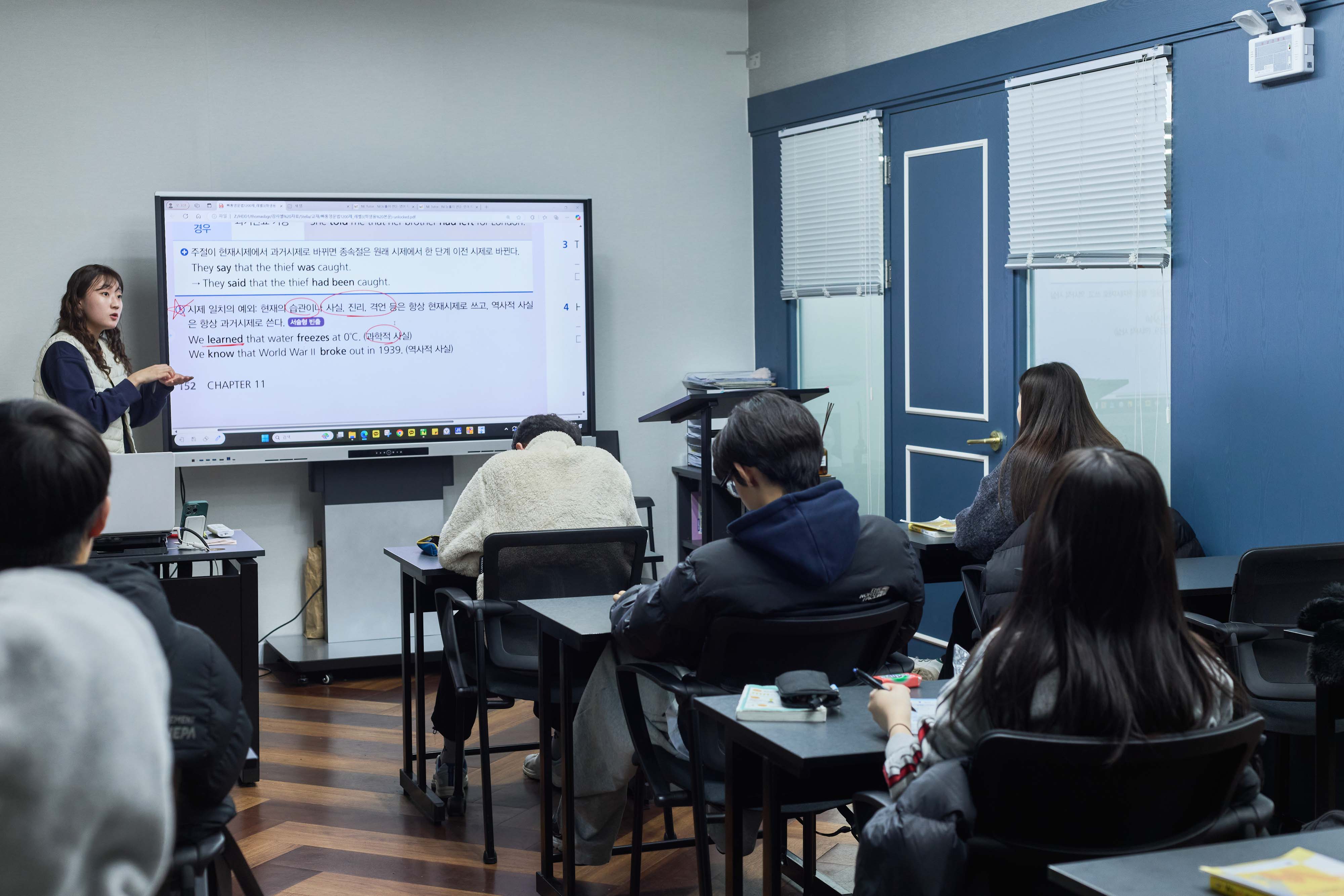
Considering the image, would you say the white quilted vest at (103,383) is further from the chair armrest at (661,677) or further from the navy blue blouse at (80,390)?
the chair armrest at (661,677)

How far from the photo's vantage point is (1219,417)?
11.9 feet

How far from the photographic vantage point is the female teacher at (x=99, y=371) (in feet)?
13.6

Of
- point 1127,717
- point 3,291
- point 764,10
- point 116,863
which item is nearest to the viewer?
point 116,863

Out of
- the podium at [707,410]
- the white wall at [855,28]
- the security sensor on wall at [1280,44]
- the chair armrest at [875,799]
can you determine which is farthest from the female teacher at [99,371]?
the security sensor on wall at [1280,44]

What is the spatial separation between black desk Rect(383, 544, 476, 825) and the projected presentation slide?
1375 mm

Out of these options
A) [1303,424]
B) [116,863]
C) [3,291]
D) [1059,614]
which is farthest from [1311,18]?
[3,291]

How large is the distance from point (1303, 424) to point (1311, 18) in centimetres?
110

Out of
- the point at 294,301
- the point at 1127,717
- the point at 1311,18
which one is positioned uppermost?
the point at 1311,18

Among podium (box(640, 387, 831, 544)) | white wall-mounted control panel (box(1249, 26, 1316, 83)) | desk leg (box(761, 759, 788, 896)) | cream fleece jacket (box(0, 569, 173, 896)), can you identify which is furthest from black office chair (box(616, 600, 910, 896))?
white wall-mounted control panel (box(1249, 26, 1316, 83))

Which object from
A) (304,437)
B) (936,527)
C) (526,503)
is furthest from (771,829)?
(304,437)

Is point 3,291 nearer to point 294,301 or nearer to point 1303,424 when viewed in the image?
point 294,301

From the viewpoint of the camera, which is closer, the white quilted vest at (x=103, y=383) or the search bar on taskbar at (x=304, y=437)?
the white quilted vest at (x=103, y=383)

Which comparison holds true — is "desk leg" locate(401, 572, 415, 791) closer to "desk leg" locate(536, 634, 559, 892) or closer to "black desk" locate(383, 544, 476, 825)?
"black desk" locate(383, 544, 476, 825)

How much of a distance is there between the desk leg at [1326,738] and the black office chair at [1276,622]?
0.63ft
